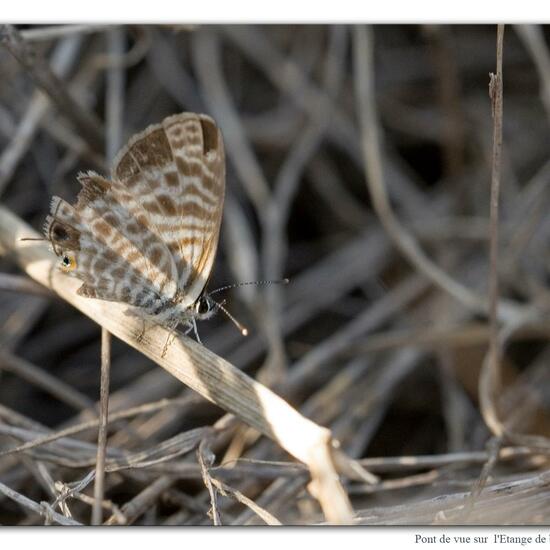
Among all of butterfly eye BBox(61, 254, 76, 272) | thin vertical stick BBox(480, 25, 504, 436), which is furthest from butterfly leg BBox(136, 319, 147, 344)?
thin vertical stick BBox(480, 25, 504, 436)

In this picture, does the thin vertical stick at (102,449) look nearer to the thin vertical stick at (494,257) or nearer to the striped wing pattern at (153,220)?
the striped wing pattern at (153,220)

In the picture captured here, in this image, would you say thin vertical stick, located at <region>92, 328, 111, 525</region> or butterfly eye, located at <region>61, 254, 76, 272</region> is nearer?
thin vertical stick, located at <region>92, 328, 111, 525</region>

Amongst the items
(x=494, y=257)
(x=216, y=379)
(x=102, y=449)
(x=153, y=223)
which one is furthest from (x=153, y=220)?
(x=494, y=257)

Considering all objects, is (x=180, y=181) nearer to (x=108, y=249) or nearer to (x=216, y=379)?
(x=108, y=249)

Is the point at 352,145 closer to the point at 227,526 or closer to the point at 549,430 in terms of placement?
the point at 549,430

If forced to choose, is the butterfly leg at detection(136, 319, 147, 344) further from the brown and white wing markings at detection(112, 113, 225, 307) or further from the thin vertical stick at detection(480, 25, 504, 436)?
the thin vertical stick at detection(480, 25, 504, 436)

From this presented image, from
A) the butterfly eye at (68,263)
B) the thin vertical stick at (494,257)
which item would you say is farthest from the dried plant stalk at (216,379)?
the thin vertical stick at (494,257)

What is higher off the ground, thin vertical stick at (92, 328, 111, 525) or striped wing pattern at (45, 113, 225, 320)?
striped wing pattern at (45, 113, 225, 320)
